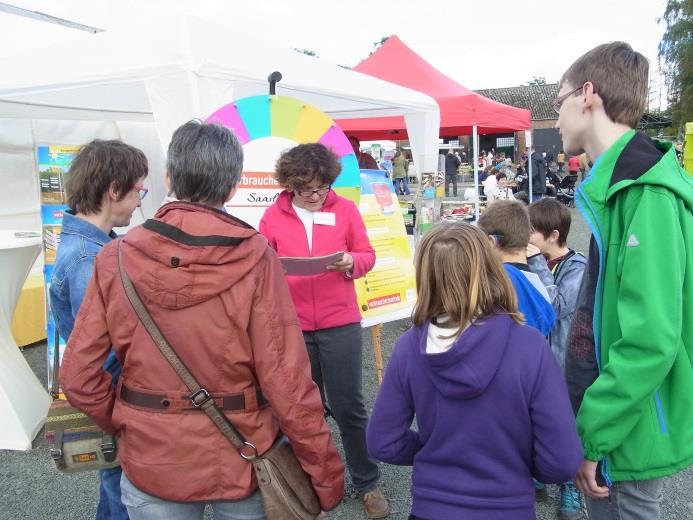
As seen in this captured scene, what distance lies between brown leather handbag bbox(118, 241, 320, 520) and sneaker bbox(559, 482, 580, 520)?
69.0 inches

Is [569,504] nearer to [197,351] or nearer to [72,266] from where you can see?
[197,351]

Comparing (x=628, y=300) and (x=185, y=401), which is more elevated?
(x=628, y=300)

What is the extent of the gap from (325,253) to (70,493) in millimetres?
2045

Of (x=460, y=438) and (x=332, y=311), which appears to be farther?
(x=332, y=311)

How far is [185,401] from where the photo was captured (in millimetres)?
1348

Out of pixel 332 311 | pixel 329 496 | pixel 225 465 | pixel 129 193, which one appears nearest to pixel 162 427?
pixel 225 465

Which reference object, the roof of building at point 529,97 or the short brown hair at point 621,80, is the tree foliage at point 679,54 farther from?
the short brown hair at point 621,80

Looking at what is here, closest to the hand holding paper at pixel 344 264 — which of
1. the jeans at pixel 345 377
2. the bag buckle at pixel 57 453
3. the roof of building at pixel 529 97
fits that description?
the jeans at pixel 345 377

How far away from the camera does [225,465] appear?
1.36 meters

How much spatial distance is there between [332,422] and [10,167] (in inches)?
157

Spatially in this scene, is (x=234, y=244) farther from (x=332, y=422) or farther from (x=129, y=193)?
(x=332, y=422)

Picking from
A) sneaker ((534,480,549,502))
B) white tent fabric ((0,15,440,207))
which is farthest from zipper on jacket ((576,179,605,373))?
white tent fabric ((0,15,440,207))

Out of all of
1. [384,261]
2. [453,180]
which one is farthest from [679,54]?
[384,261]

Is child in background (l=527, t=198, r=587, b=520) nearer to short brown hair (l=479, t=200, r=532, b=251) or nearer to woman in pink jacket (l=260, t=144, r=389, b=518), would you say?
short brown hair (l=479, t=200, r=532, b=251)
